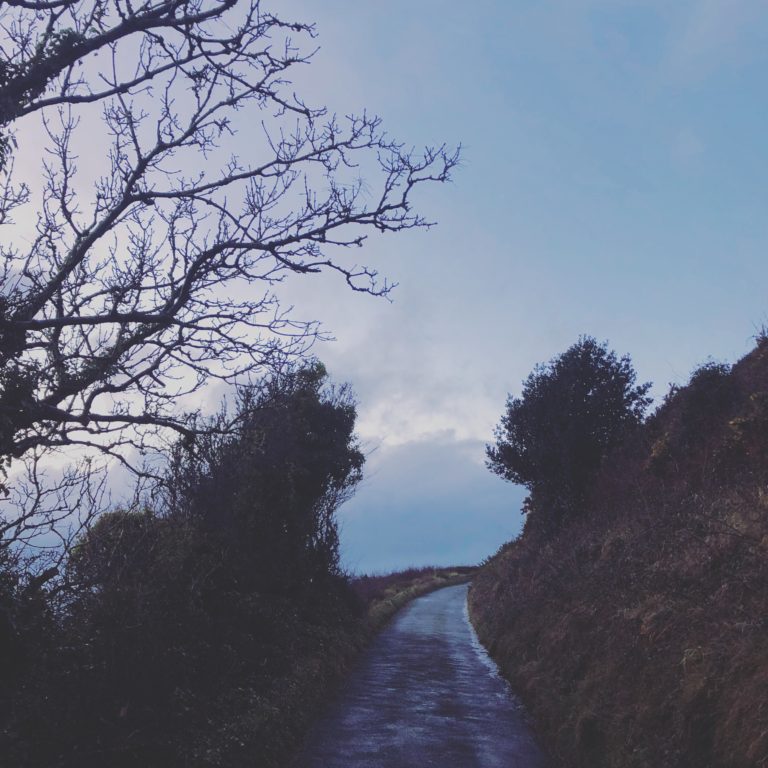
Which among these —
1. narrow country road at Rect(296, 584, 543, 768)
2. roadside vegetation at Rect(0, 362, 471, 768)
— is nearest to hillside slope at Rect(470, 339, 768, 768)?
narrow country road at Rect(296, 584, 543, 768)

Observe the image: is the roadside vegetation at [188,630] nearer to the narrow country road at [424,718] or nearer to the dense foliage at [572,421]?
the narrow country road at [424,718]

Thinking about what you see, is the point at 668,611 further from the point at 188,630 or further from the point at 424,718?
the point at 188,630

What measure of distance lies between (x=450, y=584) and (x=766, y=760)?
52.5 meters

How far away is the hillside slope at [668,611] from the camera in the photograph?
25.8 feet

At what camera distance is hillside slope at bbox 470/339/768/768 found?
310 inches

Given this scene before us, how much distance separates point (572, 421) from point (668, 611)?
1673cm

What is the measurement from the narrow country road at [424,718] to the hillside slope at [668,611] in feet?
1.94

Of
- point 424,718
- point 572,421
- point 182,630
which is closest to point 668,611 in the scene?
point 424,718

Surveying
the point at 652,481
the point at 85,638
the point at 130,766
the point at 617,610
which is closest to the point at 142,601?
the point at 85,638

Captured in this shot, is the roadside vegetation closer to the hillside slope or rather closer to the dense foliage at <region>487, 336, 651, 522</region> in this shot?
the hillside slope

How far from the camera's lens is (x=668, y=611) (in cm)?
1037

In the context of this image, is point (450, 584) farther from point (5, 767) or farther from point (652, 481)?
point (5, 767)

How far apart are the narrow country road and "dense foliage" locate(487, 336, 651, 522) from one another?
7.22m

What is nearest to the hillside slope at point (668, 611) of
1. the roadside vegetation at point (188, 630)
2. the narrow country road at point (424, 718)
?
the narrow country road at point (424, 718)
